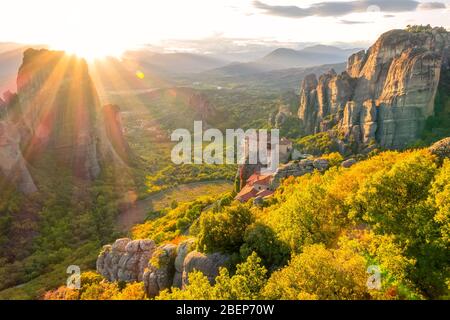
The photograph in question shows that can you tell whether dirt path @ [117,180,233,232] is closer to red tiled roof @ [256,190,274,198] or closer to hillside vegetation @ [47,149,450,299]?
red tiled roof @ [256,190,274,198]

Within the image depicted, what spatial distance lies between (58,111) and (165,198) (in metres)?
38.3

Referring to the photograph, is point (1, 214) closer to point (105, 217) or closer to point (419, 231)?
point (105, 217)

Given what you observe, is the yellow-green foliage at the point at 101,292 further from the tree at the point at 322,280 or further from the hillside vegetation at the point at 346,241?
the tree at the point at 322,280

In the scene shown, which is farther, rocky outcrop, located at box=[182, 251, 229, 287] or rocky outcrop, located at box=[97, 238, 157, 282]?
rocky outcrop, located at box=[97, 238, 157, 282]

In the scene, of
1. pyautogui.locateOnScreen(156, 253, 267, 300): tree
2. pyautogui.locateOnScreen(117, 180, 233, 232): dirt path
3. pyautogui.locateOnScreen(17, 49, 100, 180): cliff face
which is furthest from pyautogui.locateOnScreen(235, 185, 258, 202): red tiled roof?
pyautogui.locateOnScreen(17, 49, 100, 180): cliff face

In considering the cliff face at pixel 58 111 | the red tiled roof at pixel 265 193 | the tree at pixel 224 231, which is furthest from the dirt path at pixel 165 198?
the tree at pixel 224 231

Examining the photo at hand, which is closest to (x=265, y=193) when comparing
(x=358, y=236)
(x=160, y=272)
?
(x=160, y=272)

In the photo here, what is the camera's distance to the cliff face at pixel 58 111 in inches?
3792

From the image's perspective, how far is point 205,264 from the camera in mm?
32156

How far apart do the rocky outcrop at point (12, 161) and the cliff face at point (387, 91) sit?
82145mm

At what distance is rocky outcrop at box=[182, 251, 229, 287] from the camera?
31.6 metres

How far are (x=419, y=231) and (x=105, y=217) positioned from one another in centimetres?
7029

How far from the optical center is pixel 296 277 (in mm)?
21719
